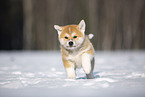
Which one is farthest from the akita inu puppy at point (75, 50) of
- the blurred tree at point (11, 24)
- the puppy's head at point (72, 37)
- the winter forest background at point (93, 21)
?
the blurred tree at point (11, 24)

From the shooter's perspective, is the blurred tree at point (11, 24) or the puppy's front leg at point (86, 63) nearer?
the puppy's front leg at point (86, 63)

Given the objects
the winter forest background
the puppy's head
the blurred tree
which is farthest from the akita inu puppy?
the blurred tree

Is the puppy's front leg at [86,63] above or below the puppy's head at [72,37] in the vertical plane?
below

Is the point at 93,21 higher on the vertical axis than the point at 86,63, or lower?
lower

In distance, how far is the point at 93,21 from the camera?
18.1 metres

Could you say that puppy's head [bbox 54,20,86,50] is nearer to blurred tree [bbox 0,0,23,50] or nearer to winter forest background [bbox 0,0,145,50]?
winter forest background [bbox 0,0,145,50]

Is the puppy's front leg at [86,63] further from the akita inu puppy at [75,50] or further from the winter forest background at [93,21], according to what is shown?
the winter forest background at [93,21]

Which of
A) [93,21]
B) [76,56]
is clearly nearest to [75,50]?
[76,56]

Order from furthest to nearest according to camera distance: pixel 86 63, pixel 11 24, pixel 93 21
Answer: pixel 11 24 < pixel 93 21 < pixel 86 63

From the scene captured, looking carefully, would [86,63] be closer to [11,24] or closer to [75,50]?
[75,50]

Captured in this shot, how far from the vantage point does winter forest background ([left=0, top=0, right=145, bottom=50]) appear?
1673 centimetres

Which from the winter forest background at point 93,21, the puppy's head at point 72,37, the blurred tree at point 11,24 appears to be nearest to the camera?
the puppy's head at point 72,37

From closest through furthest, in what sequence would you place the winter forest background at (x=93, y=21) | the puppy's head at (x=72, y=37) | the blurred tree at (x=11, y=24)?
the puppy's head at (x=72, y=37), the winter forest background at (x=93, y=21), the blurred tree at (x=11, y=24)

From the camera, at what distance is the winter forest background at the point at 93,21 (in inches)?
659
